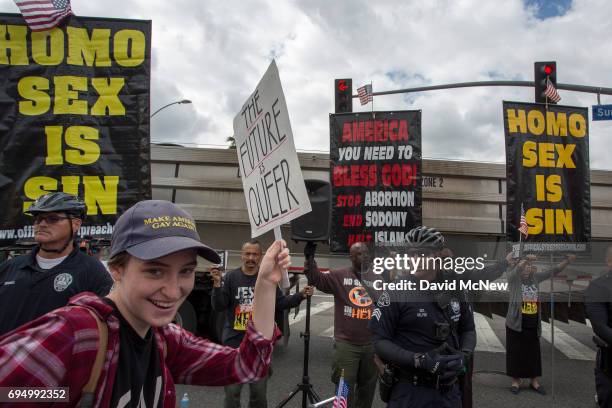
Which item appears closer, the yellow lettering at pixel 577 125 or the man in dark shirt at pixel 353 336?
the man in dark shirt at pixel 353 336

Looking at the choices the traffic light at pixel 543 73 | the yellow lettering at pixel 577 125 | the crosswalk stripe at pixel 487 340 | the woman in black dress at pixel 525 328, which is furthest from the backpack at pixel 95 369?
the traffic light at pixel 543 73

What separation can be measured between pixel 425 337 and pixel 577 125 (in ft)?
19.9

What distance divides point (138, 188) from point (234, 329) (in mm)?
1779

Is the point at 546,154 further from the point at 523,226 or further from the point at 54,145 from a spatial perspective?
the point at 54,145

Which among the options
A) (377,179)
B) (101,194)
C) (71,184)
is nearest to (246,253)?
(101,194)

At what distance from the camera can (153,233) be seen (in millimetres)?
1285

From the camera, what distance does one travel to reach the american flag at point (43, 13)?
13.3 ft

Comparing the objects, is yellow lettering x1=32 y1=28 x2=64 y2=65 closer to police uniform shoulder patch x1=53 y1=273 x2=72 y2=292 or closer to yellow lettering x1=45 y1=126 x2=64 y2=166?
yellow lettering x1=45 y1=126 x2=64 y2=166

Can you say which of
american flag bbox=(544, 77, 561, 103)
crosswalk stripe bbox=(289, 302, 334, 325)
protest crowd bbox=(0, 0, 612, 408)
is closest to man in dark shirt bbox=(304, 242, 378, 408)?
protest crowd bbox=(0, 0, 612, 408)

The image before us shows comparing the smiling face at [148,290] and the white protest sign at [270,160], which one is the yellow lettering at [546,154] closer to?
the white protest sign at [270,160]

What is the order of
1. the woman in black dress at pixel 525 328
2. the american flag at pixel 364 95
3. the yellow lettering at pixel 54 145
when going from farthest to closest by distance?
the american flag at pixel 364 95, the woman in black dress at pixel 525 328, the yellow lettering at pixel 54 145

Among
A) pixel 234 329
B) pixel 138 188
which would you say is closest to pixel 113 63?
pixel 138 188

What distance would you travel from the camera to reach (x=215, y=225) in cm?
1638

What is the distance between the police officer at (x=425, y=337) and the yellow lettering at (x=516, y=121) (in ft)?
15.3
